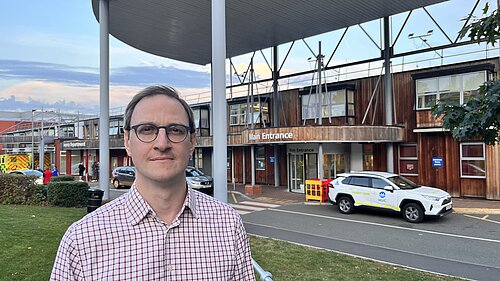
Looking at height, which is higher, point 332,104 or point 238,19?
point 238,19

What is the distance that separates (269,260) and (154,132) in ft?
21.8

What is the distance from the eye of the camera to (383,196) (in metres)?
14.0

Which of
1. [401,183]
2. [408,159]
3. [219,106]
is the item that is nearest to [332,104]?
[408,159]

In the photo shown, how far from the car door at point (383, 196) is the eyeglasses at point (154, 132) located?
13.3 m

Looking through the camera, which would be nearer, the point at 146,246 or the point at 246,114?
the point at 146,246

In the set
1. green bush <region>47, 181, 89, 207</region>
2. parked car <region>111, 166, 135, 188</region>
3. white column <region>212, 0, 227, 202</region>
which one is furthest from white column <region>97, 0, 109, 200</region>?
parked car <region>111, 166, 135, 188</region>

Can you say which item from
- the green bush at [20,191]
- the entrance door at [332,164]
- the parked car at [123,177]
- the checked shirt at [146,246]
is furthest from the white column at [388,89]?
the checked shirt at [146,246]

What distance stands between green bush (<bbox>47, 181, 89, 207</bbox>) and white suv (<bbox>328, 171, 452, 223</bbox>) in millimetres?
10047

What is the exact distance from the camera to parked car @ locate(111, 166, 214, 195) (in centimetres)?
2169

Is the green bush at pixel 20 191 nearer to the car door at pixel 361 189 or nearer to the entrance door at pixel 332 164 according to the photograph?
the car door at pixel 361 189

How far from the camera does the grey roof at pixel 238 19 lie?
1850 cm

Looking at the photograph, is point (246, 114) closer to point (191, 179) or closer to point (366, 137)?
point (191, 179)

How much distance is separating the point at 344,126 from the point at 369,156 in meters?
4.93

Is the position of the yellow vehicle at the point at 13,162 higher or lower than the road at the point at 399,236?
higher
